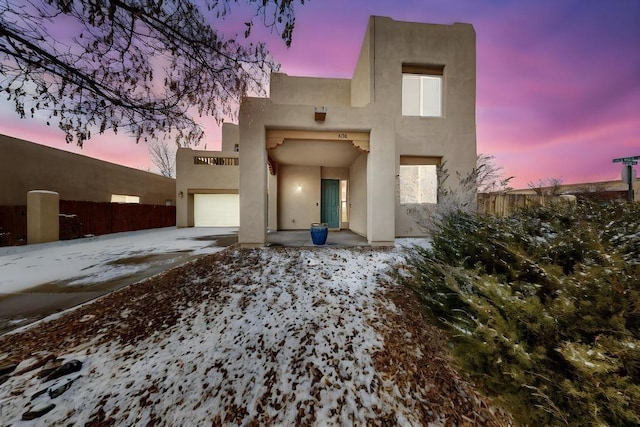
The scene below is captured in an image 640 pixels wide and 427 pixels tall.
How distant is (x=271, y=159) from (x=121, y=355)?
7.12 m

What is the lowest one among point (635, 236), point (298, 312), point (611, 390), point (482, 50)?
point (298, 312)

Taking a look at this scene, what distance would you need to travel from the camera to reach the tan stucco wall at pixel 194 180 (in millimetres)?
12711

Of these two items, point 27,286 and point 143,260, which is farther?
point 143,260

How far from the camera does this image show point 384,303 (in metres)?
2.90

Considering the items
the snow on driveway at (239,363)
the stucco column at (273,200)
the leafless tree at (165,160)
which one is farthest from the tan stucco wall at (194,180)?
the leafless tree at (165,160)

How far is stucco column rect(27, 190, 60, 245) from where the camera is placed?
23.8 ft

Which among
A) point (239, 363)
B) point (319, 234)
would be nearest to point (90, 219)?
point (319, 234)

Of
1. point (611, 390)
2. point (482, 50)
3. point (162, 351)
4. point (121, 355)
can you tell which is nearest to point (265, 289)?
point (162, 351)

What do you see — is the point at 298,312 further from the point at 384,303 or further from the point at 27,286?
the point at 27,286

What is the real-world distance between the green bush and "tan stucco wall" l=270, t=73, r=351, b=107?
9319 millimetres

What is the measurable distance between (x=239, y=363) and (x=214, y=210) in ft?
41.9

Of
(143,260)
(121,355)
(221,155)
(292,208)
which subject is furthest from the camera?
(221,155)

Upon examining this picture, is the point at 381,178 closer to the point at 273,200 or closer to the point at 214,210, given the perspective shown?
the point at 273,200

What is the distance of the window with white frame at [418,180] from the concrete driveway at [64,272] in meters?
6.61
